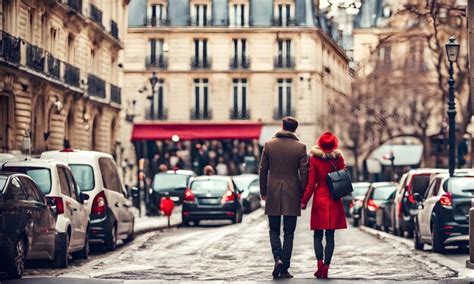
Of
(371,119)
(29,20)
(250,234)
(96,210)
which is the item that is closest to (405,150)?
(371,119)

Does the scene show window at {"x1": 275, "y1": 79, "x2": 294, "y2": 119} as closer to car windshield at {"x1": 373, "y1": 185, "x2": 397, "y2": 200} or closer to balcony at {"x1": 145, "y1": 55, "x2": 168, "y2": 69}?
balcony at {"x1": 145, "y1": 55, "x2": 168, "y2": 69}

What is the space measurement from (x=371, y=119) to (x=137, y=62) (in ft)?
49.8

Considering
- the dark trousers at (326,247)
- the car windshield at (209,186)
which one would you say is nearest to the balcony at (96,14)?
the car windshield at (209,186)

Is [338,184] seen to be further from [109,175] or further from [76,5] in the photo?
[76,5]

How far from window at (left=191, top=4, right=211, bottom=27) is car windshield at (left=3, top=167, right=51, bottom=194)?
199 ft

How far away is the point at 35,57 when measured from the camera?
1622 inches

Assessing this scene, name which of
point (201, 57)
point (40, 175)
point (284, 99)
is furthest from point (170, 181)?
point (201, 57)

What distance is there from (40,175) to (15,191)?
3163 millimetres

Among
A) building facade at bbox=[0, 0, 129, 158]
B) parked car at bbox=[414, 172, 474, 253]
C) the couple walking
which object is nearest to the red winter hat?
the couple walking

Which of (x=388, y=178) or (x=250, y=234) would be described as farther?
(x=388, y=178)

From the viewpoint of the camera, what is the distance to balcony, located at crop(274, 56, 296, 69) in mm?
79375

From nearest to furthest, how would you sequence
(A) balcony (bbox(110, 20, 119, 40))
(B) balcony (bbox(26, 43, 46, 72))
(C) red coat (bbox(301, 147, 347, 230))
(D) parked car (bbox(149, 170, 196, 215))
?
(C) red coat (bbox(301, 147, 347, 230)) < (B) balcony (bbox(26, 43, 46, 72)) < (D) parked car (bbox(149, 170, 196, 215)) < (A) balcony (bbox(110, 20, 119, 40))

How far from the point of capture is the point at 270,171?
611 inches

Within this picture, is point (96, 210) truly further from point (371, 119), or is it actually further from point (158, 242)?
point (371, 119)
